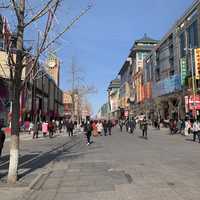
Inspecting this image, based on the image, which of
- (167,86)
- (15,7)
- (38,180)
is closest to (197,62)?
(167,86)

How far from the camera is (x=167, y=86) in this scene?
70250 mm

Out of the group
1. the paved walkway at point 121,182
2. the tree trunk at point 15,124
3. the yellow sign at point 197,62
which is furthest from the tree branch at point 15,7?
the yellow sign at point 197,62

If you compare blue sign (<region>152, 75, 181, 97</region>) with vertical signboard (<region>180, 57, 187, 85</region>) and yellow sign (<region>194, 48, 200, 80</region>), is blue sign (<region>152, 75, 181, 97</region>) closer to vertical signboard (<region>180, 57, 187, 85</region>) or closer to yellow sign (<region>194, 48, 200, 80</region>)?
vertical signboard (<region>180, 57, 187, 85</region>)

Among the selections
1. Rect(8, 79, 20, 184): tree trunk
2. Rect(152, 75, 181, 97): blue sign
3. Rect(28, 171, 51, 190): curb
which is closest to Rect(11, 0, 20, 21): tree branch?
Rect(8, 79, 20, 184): tree trunk

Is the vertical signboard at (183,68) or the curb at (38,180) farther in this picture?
the vertical signboard at (183,68)

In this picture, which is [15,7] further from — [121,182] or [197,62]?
[197,62]

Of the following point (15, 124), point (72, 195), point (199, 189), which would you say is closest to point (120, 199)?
point (72, 195)

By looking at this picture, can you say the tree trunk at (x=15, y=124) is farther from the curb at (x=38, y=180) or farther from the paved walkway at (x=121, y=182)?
the paved walkway at (x=121, y=182)

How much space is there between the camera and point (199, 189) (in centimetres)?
864

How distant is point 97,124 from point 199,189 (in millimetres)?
32309

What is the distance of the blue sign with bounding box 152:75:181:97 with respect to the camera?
209ft

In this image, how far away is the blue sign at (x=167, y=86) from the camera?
63.6 m

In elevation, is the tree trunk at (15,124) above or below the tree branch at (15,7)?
below

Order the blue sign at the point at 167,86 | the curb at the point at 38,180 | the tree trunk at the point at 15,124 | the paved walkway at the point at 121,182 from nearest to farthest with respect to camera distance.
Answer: the paved walkway at the point at 121,182
the curb at the point at 38,180
the tree trunk at the point at 15,124
the blue sign at the point at 167,86
